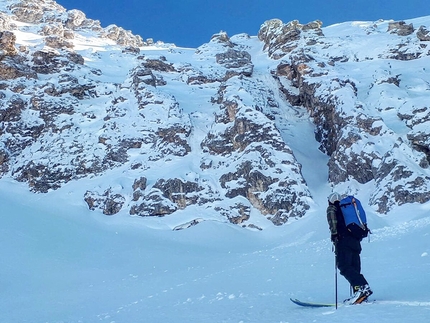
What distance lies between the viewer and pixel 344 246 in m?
6.35

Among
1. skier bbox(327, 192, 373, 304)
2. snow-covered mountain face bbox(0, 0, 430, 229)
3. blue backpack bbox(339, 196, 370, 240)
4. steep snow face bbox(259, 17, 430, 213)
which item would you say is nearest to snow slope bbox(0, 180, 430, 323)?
skier bbox(327, 192, 373, 304)

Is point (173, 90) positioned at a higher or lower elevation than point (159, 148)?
higher

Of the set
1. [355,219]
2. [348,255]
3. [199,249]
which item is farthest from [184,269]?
[355,219]

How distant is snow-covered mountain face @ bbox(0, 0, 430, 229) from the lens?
27.3 meters

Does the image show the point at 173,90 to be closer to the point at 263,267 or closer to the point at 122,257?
the point at 122,257

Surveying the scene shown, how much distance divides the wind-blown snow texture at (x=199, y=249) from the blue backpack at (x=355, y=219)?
96 centimetres

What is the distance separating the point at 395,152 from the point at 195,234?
42.7 ft

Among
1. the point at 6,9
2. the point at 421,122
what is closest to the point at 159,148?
the point at 421,122

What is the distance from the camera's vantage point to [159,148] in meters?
32.8

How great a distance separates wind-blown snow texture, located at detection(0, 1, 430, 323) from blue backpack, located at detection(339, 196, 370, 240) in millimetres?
965

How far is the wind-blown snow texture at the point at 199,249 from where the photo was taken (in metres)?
7.94

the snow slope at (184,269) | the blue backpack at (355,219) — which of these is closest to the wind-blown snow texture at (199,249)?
the snow slope at (184,269)

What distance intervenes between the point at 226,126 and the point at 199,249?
520 inches

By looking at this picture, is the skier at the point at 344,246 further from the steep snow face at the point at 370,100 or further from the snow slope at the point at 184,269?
the steep snow face at the point at 370,100
